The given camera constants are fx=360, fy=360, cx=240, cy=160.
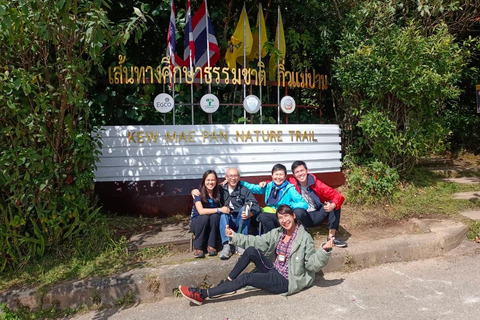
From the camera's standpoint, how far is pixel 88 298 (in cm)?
334

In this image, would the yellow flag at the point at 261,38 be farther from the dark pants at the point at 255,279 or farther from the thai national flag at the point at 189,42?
the dark pants at the point at 255,279

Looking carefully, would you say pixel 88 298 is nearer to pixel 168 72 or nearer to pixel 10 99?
pixel 10 99

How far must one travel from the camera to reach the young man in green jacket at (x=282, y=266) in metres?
3.24

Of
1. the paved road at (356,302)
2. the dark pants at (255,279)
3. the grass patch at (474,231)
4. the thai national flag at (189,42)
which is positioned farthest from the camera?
the thai national flag at (189,42)

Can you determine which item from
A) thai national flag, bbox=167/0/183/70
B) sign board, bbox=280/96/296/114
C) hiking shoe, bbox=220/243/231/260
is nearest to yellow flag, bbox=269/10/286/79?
sign board, bbox=280/96/296/114

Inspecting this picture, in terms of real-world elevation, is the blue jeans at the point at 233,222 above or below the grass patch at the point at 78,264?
above

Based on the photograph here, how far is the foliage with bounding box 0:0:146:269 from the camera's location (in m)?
3.24

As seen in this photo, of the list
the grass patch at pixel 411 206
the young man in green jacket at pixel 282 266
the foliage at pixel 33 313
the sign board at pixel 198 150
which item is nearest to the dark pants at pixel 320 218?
the young man in green jacket at pixel 282 266

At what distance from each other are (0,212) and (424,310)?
13.5 feet

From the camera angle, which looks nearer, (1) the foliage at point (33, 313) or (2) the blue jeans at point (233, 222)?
(1) the foliage at point (33, 313)

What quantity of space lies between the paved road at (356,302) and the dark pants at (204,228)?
0.67m

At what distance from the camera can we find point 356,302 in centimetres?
322

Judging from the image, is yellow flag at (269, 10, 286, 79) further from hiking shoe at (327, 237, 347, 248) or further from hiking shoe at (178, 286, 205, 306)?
hiking shoe at (178, 286, 205, 306)

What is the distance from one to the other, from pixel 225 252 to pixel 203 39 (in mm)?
3369
